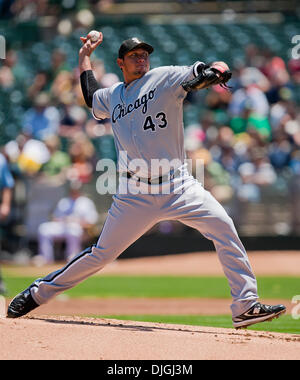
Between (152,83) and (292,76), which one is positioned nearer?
(152,83)

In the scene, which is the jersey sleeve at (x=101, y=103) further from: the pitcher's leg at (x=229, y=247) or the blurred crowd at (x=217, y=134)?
the blurred crowd at (x=217, y=134)

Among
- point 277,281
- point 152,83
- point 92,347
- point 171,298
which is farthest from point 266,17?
point 92,347

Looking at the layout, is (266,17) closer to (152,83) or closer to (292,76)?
(292,76)

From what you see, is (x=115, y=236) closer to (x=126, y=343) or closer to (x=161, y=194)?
(x=161, y=194)

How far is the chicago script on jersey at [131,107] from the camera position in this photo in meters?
5.64

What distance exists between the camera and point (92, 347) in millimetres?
4844

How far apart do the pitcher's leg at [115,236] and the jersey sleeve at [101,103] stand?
0.75m

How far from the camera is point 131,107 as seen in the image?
572 cm

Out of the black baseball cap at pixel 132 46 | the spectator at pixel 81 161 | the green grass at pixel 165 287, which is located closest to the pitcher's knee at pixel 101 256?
the black baseball cap at pixel 132 46

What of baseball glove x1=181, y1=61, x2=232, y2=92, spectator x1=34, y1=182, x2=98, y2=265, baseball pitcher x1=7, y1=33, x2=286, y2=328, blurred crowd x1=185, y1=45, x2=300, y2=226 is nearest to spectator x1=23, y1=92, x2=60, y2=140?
spectator x1=34, y1=182, x2=98, y2=265

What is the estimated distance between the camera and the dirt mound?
4.72 metres

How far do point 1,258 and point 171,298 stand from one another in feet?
15.8

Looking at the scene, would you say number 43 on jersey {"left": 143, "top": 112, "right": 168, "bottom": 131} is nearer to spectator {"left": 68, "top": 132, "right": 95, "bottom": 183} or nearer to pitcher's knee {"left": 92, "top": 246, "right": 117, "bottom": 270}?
pitcher's knee {"left": 92, "top": 246, "right": 117, "bottom": 270}

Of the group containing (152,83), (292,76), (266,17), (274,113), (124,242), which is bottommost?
(124,242)
